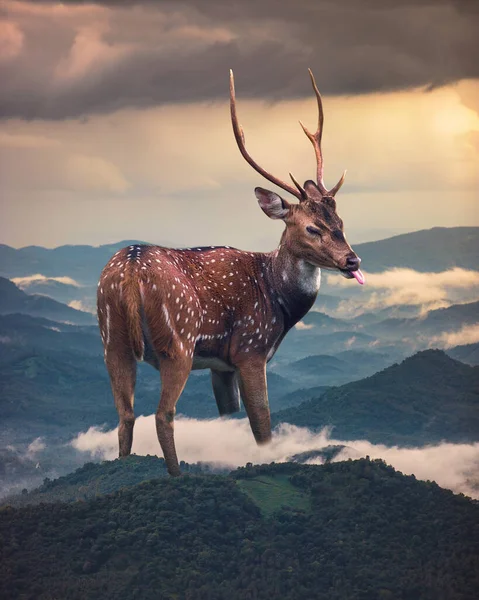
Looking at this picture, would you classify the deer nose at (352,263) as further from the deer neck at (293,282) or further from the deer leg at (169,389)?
the deer leg at (169,389)

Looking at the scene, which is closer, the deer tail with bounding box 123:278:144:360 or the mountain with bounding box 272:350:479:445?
the deer tail with bounding box 123:278:144:360

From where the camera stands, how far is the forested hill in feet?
59.7

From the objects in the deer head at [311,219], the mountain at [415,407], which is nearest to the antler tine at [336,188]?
the deer head at [311,219]

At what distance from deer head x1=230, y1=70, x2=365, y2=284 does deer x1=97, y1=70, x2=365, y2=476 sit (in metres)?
0.02

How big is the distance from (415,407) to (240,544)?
42806 millimetres

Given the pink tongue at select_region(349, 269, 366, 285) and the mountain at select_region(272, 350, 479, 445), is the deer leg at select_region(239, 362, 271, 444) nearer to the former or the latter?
the pink tongue at select_region(349, 269, 366, 285)

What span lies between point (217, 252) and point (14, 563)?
6050 mm

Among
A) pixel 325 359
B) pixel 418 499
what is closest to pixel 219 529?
pixel 418 499

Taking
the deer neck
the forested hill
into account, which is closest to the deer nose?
the deer neck

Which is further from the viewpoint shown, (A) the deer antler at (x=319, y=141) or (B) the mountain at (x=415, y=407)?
(B) the mountain at (x=415, y=407)

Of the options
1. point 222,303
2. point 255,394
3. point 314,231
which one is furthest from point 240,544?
point 314,231

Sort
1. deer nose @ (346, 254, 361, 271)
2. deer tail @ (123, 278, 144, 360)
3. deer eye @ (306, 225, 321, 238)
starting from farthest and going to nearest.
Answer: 1. deer eye @ (306, 225, 321, 238)
2. deer nose @ (346, 254, 361, 271)
3. deer tail @ (123, 278, 144, 360)

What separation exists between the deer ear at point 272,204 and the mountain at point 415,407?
132 feet

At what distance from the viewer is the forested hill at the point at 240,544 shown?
1819 cm
